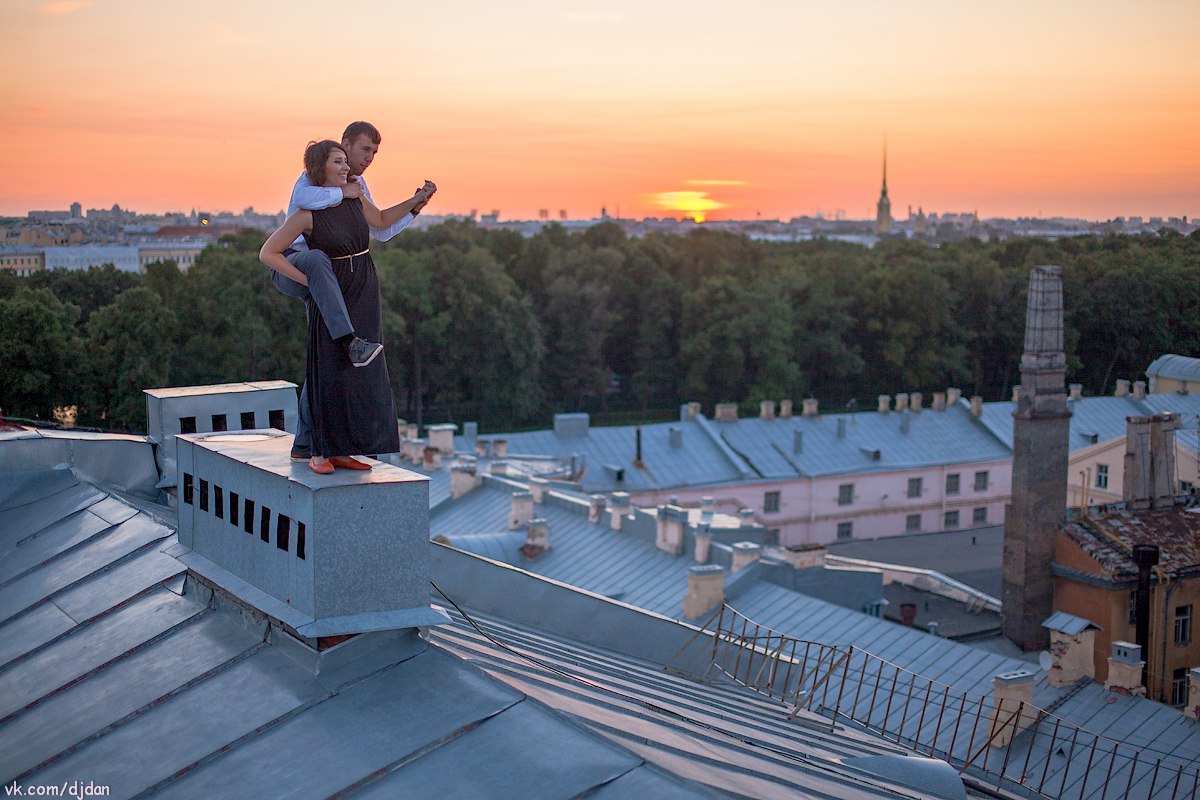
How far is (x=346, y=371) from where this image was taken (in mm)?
6500

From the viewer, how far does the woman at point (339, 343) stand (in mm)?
6395

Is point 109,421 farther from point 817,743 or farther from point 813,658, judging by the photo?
point 817,743

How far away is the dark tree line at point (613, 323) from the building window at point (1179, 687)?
16111 millimetres

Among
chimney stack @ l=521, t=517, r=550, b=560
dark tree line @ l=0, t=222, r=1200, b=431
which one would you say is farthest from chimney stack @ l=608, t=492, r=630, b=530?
dark tree line @ l=0, t=222, r=1200, b=431

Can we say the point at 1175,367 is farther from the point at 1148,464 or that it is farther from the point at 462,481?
the point at 462,481

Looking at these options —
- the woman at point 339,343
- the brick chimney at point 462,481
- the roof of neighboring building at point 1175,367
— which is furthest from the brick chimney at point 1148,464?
the woman at point 339,343

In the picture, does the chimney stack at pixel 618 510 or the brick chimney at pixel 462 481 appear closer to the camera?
the chimney stack at pixel 618 510

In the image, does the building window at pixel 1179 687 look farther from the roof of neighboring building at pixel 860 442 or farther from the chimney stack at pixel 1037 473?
the roof of neighboring building at pixel 860 442

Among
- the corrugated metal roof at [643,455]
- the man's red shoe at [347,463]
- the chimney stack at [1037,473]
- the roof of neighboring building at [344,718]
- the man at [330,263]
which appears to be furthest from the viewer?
the corrugated metal roof at [643,455]

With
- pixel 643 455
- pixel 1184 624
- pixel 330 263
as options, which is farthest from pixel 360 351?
pixel 643 455

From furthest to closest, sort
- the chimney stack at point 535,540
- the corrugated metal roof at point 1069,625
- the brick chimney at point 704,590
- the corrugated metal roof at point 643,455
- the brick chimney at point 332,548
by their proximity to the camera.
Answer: the corrugated metal roof at point 643,455, the chimney stack at point 535,540, the brick chimney at point 704,590, the corrugated metal roof at point 1069,625, the brick chimney at point 332,548

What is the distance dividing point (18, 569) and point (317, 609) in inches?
179

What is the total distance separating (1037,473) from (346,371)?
19282mm

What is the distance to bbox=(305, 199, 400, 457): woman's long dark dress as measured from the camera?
21.1ft
